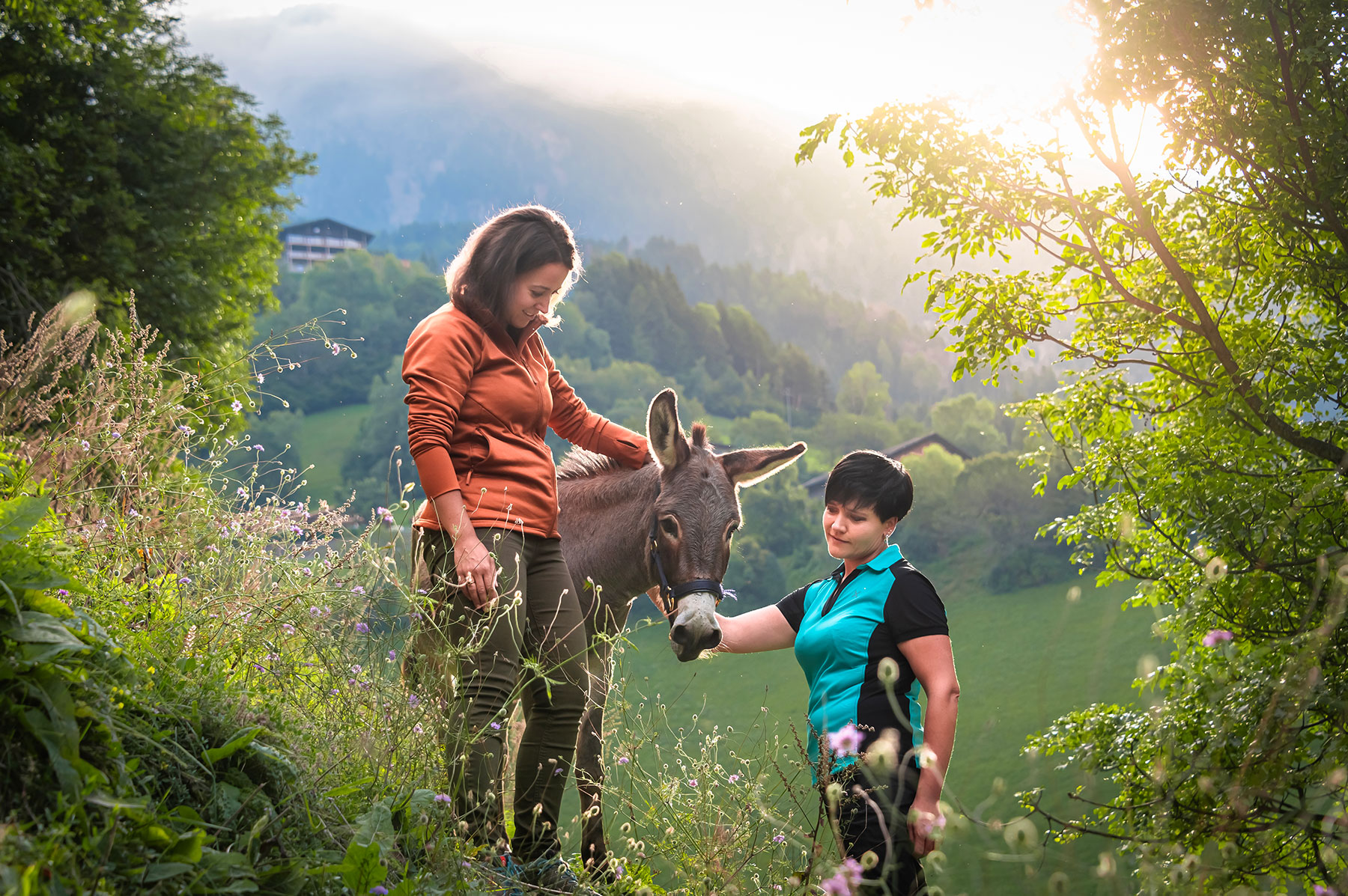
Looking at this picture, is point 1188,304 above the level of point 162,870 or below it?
above

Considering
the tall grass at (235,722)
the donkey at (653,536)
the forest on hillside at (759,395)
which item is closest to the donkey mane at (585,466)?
the donkey at (653,536)

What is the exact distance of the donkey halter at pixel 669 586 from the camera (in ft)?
10.6

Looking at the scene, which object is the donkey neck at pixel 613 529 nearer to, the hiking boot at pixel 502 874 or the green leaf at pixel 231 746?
the hiking boot at pixel 502 874

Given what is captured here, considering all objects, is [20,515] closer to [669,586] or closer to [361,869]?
[361,869]

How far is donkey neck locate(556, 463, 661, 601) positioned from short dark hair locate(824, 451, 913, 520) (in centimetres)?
97

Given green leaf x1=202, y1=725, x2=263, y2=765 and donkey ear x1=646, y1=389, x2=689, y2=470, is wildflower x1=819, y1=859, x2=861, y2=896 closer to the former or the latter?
green leaf x1=202, y1=725, x2=263, y2=765

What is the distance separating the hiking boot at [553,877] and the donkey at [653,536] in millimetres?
313

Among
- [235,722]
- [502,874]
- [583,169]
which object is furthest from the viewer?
[583,169]

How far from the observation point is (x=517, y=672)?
8.60 feet

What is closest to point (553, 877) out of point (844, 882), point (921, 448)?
point (844, 882)

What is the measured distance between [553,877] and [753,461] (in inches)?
72.4

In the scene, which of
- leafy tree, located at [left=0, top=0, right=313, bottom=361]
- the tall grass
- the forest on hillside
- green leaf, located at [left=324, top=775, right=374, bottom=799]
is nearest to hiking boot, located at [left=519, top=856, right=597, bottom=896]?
the tall grass

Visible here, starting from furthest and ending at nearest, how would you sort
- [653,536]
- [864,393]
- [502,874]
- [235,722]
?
1. [864,393]
2. [653,536]
3. [502,874]
4. [235,722]

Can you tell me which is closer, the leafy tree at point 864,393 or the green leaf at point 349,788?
the green leaf at point 349,788
